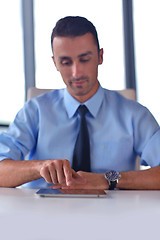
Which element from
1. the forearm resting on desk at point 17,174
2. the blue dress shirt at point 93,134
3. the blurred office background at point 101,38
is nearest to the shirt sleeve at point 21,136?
the blue dress shirt at point 93,134

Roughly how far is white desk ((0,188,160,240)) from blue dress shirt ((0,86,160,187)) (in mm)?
714

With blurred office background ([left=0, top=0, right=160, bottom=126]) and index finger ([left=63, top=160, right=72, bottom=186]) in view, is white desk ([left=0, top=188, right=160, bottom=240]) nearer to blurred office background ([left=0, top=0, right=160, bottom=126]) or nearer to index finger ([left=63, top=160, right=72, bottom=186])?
index finger ([left=63, top=160, right=72, bottom=186])

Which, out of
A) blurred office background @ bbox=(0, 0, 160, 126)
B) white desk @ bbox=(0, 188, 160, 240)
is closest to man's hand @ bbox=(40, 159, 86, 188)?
white desk @ bbox=(0, 188, 160, 240)

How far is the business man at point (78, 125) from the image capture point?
53.5 inches

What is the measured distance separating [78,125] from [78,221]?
0.91 metres

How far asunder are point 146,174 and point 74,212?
65 cm

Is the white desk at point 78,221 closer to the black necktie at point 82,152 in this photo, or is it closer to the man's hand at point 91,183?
the man's hand at point 91,183

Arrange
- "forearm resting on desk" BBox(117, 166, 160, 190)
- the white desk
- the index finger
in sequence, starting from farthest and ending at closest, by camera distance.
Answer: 1. "forearm resting on desk" BBox(117, 166, 160, 190)
2. the index finger
3. the white desk

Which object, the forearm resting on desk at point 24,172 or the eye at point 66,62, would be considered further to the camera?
the eye at point 66,62

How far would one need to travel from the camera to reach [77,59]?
4.44ft

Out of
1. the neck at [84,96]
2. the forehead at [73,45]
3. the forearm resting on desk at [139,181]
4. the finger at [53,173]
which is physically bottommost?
the forearm resting on desk at [139,181]

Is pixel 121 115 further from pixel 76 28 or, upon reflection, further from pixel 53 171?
pixel 53 171

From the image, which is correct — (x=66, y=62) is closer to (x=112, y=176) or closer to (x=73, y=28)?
(x=73, y=28)

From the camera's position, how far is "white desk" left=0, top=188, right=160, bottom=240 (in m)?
0.58
